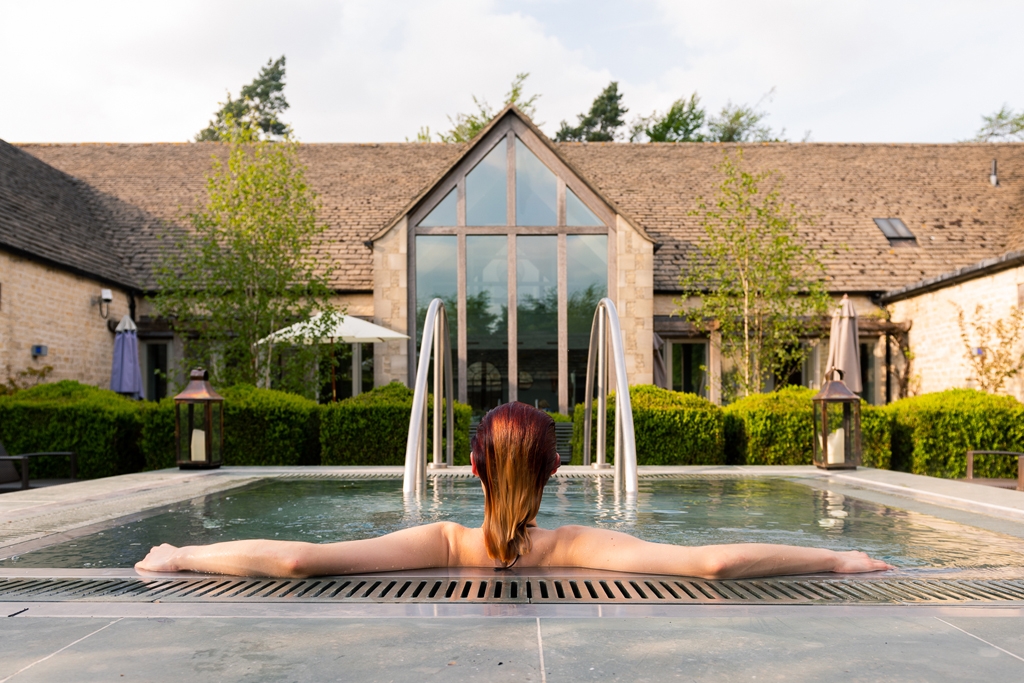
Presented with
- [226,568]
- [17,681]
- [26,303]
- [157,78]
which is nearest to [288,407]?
[26,303]

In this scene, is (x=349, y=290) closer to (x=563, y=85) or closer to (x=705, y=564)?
(x=705, y=564)

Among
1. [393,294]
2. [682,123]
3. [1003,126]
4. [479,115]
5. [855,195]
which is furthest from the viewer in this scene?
[1003,126]

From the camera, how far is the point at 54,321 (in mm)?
14453

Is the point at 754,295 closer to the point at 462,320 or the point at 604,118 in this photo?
the point at 462,320

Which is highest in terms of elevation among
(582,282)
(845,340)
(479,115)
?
(479,115)

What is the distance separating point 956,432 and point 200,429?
905 centimetres

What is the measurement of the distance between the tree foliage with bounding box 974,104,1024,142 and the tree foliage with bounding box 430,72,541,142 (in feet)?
63.5

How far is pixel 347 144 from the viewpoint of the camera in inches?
876

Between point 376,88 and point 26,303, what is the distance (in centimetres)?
2432

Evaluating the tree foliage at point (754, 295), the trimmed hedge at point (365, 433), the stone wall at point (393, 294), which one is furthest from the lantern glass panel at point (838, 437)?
the stone wall at point (393, 294)

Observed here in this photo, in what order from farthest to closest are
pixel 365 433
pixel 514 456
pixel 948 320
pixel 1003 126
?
pixel 1003 126, pixel 948 320, pixel 365 433, pixel 514 456

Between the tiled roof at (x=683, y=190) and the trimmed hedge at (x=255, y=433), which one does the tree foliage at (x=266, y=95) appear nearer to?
the tiled roof at (x=683, y=190)

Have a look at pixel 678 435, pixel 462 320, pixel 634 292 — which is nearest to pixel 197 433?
pixel 678 435

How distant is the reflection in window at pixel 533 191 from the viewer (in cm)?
1573
